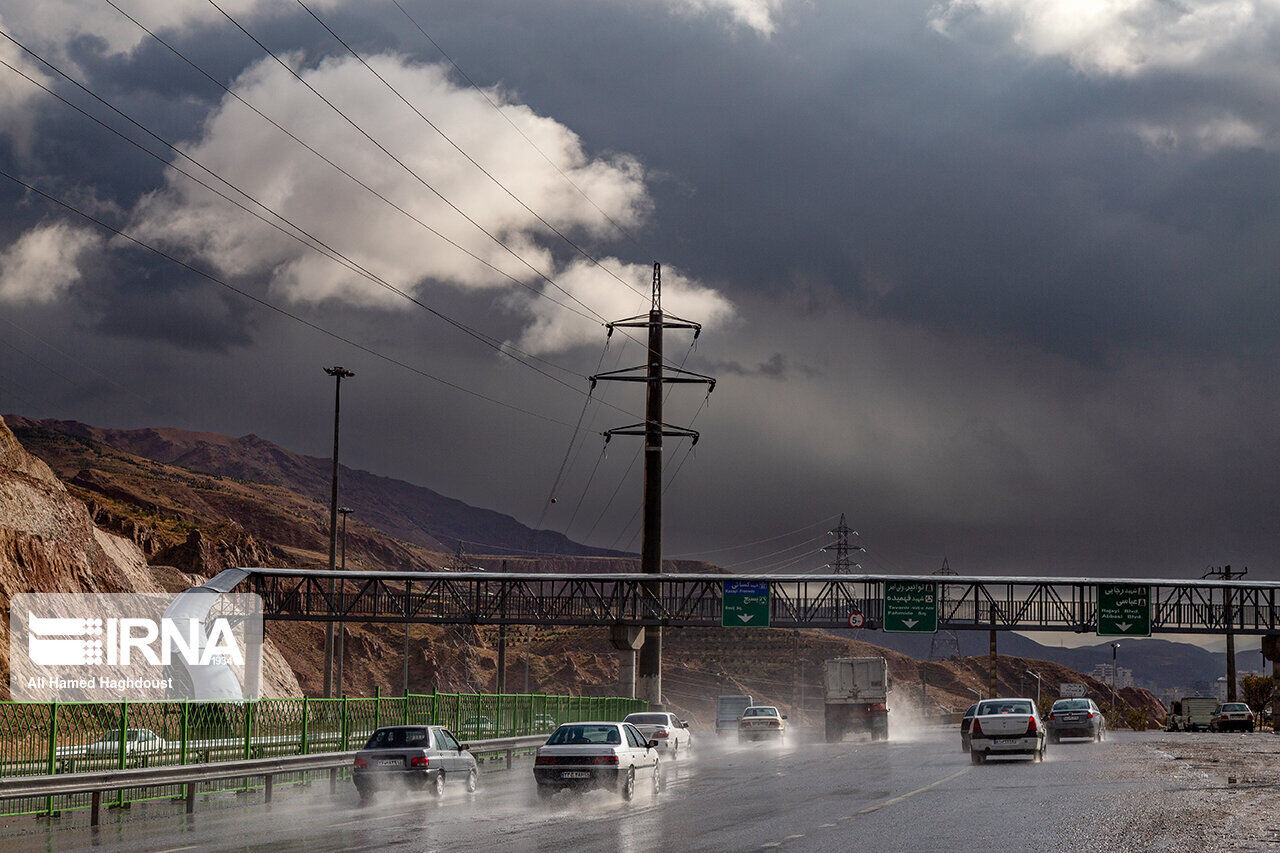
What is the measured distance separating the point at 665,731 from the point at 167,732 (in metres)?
21.5

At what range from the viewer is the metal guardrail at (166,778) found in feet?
65.9

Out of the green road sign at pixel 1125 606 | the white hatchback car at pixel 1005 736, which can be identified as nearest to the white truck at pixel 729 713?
the green road sign at pixel 1125 606

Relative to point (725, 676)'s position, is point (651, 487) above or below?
above

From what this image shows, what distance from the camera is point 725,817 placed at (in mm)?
20578

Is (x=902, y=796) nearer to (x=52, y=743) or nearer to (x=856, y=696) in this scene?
(x=52, y=743)

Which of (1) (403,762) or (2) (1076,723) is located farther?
(2) (1076,723)

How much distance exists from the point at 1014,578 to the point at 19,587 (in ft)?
155

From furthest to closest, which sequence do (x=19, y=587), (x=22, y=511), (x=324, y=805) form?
(x=22, y=511) → (x=19, y=587) → (x=324, y=805)

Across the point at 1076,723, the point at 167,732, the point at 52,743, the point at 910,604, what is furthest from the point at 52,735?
the point at 910,604

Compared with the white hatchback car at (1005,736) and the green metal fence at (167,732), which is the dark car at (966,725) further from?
the green metal fence at (167,732)

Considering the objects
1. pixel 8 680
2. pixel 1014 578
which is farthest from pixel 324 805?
pixel 1014 578

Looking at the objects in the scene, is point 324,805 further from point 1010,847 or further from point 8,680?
point 8,680

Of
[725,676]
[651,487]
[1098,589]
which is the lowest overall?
[725,676]

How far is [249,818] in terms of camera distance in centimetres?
2238
